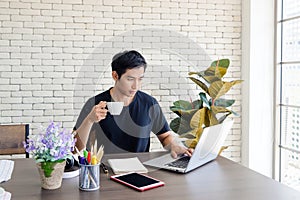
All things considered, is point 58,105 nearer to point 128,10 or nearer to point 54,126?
point 128,10

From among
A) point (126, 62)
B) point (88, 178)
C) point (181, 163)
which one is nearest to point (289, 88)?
point (126, 62)

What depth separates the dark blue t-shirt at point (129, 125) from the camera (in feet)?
7.72

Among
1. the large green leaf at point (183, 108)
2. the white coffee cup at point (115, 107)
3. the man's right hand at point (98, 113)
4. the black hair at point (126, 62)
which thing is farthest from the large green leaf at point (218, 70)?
the man's right hand at point (98, 113)

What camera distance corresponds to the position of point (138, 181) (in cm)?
164

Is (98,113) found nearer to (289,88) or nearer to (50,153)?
(50,153)

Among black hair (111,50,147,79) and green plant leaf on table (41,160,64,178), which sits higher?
black hair (111,50,147,79)

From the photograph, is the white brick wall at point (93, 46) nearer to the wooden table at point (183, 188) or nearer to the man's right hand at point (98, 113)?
the man's right hand at point (98, 113)

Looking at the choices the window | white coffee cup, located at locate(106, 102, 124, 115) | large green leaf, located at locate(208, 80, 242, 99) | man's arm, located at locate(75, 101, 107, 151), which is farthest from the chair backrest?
the window

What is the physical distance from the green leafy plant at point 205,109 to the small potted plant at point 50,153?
0.97 metres

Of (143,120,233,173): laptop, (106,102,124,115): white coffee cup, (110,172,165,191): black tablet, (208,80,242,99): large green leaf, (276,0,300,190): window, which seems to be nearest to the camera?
(110,172,165,191): black tablet

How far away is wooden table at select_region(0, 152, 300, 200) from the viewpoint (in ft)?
4.82

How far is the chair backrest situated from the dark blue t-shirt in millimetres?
428

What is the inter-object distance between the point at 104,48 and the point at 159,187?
2.28 metres

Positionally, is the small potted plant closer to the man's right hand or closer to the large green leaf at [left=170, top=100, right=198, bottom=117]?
the man's right hand
